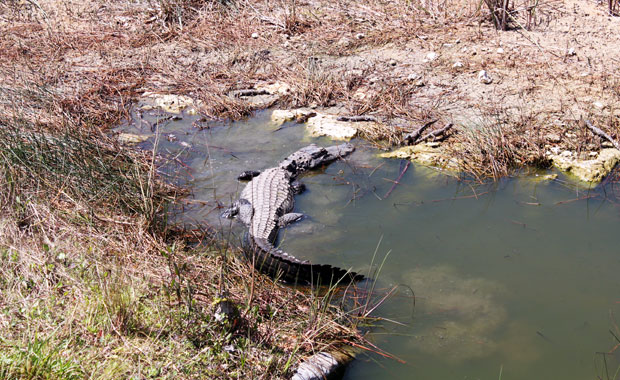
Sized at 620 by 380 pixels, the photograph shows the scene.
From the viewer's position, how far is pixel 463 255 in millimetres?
4363

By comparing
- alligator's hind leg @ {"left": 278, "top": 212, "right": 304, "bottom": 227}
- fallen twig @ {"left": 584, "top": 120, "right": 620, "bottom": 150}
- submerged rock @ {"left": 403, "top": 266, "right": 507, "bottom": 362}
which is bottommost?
alligator's hind leg @ {"left": 278, "top": 212, "right": 304, "bottom": 227}

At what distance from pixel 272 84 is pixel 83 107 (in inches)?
103

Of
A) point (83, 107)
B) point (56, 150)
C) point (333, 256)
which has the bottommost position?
point (333, 256)

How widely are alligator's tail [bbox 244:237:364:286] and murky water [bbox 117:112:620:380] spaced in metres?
0.36

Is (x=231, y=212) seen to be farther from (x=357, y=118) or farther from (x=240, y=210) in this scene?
(x=357, y=118)

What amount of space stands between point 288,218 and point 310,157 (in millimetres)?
1101

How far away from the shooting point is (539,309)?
12.3 ft

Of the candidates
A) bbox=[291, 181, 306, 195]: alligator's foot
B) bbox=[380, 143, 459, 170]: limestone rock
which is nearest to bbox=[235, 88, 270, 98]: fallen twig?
bbox=[291, 181, 306, 195]: alligator's foot

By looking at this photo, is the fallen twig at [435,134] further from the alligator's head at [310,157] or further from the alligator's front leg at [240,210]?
the alligator's front leg at [240,210]

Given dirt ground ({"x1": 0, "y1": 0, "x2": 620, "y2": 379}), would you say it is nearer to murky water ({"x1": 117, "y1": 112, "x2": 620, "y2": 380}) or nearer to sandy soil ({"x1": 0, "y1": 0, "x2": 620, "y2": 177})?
sandy soil ({"x1": 0, "y1": 0, "x2": 620, "y2": 177})

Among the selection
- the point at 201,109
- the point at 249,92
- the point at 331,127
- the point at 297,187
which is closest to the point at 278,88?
the point at 249,92

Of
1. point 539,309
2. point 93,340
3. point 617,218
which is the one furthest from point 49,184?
point 617,218

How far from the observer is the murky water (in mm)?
3406

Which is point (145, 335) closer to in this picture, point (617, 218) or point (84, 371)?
point (84, 371)
